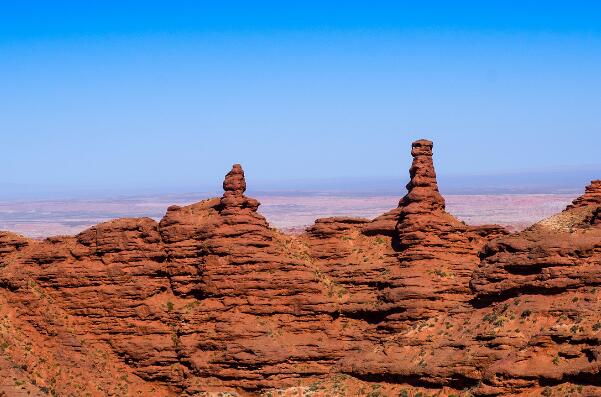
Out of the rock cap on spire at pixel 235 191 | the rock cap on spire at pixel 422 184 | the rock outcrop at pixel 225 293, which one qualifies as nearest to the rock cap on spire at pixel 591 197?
the rock outcrop at pixel 225 293

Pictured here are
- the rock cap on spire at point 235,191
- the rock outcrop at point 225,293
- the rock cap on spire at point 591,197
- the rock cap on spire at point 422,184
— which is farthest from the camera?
the rock cap on spire at point 235,191

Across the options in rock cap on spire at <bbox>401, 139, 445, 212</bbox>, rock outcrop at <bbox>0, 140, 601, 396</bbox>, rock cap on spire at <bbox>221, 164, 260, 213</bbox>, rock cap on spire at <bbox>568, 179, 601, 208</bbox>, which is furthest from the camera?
rock cap on spire at <bbox>221, 164, 260, 213</bbox>

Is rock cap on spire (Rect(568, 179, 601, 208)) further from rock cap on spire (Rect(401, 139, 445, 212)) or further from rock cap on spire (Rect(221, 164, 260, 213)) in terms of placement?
rock cap on spire (Rect(221, 164, 260, 213))

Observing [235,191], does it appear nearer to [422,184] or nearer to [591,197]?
[422,184]

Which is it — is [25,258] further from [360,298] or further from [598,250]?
[598,250]

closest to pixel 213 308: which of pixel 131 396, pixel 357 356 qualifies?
pixel 131 396

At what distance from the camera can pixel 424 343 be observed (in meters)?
72.4

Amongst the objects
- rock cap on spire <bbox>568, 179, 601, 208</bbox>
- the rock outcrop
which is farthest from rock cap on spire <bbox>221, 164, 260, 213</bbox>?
rock cap on spire <bbox>568, 179, 601, 208</bbox>

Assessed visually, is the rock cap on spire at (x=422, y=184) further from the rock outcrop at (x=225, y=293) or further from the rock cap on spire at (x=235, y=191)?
the rock cap on spire at (x=235, y=191)

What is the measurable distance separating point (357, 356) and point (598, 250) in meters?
19.9

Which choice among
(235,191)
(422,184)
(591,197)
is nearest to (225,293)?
(235,191)

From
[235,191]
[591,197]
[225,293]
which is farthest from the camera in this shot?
[235,191]

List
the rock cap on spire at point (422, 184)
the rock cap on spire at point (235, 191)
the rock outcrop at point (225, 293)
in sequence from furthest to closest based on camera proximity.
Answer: the rock cap on spire at point (235, 191) < the rock cap on spire at point (422, 184) < the rock outcrop at point (225, 293)

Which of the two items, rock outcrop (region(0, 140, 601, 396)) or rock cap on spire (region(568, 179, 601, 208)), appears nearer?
rock cap on spire (region(568, 179, 601, 208))
